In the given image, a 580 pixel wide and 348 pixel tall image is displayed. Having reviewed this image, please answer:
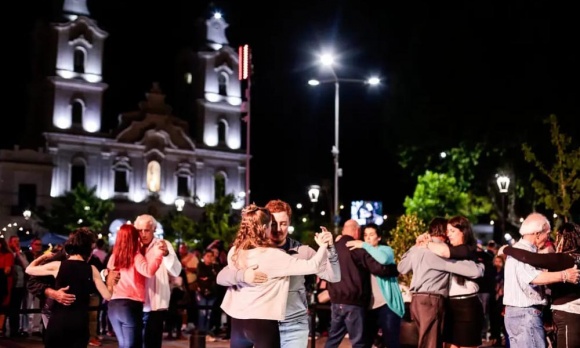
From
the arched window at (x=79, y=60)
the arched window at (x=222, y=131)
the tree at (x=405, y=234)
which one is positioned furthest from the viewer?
the arched window at (x=222, y=131)

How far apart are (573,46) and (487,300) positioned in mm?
15960

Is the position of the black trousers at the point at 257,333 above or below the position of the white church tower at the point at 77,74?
below

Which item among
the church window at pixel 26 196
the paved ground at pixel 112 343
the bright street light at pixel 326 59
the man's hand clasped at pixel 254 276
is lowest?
the paved ground at pixel 112 343

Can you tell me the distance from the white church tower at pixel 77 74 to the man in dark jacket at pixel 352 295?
166ft

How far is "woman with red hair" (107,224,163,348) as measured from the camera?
872 centimetres

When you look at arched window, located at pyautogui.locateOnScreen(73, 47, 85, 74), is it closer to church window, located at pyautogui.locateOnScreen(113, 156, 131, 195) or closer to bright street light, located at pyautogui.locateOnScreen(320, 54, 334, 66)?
church window, located at pyautogui.locateOnScreen(113, 156, 131, 195)

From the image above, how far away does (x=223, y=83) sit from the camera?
66812mm

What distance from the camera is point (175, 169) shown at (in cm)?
6400

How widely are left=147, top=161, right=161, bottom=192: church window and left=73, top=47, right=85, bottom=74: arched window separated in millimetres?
9106

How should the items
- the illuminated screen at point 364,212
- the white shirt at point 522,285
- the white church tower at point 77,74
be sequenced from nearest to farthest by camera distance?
1. the white shirt at point 522,285
2. the illuminated screen at point 364,212
3. the white church tower at point 77,74

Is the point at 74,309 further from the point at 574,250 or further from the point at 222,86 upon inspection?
the point at 222,86

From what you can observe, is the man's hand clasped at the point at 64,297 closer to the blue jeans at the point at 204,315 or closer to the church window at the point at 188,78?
the blue jeans at the point at 204,315

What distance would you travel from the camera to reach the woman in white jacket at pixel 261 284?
6.39 m

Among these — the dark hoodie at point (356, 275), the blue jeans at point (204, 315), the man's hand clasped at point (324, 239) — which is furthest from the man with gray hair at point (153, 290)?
the blue jeans at point (204, 315)
